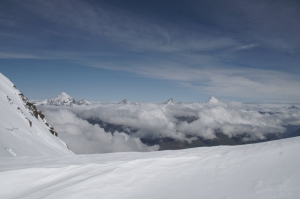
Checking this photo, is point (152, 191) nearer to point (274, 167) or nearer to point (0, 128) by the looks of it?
point (274, 167)

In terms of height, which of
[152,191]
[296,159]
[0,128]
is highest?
[0,128]

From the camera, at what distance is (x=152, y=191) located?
571 cm

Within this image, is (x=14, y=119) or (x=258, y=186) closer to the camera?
(x=258, y=186)

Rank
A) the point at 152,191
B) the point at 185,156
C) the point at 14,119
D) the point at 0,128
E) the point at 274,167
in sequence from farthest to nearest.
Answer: the point at 14,119, the point at 0,128, the point at 185,156, the point at 274,167, the point at 152,191

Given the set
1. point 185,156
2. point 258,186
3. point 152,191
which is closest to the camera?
point 258,186

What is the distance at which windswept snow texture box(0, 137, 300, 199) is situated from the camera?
5312 mm

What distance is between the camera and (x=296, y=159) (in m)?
6.50

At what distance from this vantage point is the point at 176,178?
6.48 meters

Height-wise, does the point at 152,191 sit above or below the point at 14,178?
below

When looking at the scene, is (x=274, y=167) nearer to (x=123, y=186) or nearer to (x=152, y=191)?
(x=152, y=191)

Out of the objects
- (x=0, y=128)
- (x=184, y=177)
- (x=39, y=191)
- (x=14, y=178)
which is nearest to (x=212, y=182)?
(x=184, y=177)

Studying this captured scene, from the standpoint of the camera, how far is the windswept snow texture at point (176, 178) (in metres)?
5.31

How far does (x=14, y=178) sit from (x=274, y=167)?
880cm

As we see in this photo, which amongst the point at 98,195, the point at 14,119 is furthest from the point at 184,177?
the point at 14,119
